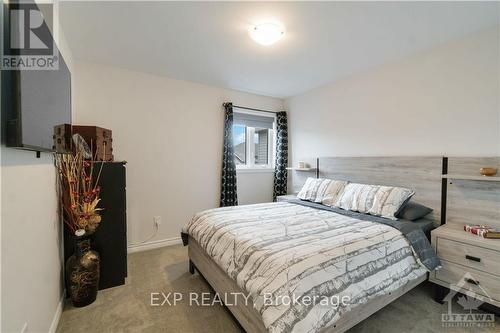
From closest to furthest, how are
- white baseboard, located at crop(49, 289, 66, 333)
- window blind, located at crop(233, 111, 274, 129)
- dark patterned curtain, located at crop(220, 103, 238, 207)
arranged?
white baseboard, located at crop(49, 289, 66, 333) < dark patterned curtain, located at crop(220, 103, 238, 207) < window blind, located at crop(233, 111, 274, 129)

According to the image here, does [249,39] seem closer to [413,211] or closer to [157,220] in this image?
[413,211]

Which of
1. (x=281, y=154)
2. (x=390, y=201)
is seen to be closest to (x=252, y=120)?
(x=281, y=154)

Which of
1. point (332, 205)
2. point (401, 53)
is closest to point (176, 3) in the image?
point (401, 53)

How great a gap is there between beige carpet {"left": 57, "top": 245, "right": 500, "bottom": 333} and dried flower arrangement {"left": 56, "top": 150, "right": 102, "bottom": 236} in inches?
25.2

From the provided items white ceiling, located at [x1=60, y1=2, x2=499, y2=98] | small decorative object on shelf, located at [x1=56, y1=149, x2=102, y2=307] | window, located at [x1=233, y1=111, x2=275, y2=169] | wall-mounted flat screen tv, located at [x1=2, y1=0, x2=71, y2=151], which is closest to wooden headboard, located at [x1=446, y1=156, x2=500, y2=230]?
white ceiling, located at [x1=60, y1=2, x2=499, y2=98]

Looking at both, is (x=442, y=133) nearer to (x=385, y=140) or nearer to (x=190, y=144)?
(x=385, y=140)

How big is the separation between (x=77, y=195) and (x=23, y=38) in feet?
4.24

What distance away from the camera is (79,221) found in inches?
72.8

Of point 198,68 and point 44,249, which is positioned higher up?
point 198,68

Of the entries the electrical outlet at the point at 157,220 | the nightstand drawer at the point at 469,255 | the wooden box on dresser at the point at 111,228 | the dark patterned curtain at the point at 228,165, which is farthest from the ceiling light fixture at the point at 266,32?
the electrical outlet at the point at 157,220

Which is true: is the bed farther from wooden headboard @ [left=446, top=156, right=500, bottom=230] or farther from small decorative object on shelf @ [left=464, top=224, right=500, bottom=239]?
small decorative object on shelf @ [left=464, top=224, right=500, bottom=239]

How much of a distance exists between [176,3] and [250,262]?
1942 millimetres

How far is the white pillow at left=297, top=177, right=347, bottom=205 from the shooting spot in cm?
283

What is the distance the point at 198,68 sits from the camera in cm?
285
